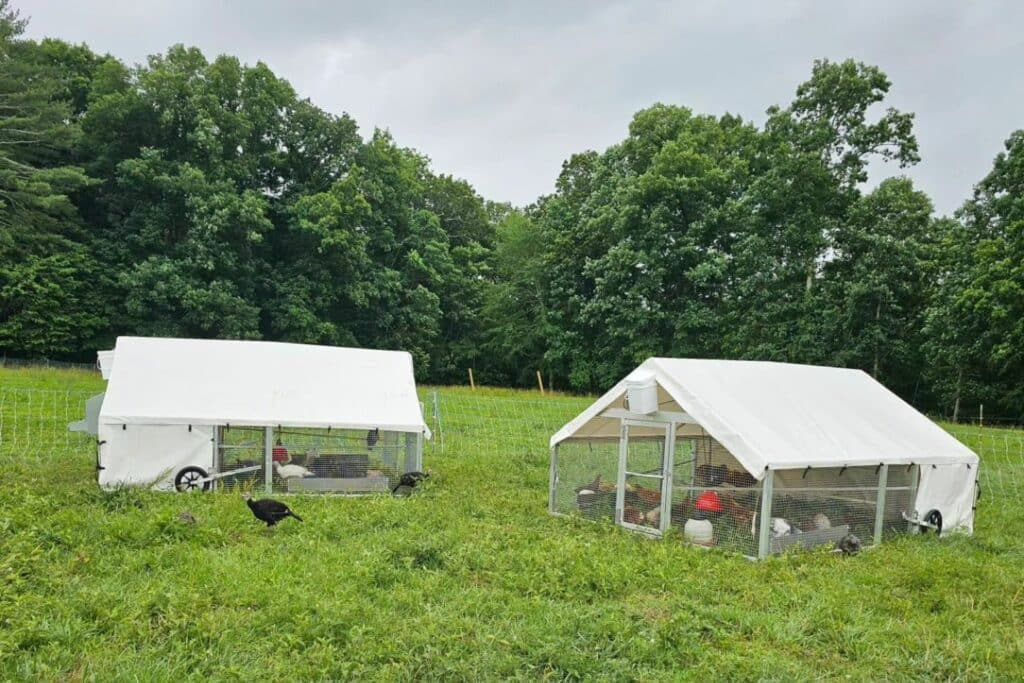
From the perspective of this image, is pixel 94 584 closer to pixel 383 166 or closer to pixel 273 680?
pixel 273 680

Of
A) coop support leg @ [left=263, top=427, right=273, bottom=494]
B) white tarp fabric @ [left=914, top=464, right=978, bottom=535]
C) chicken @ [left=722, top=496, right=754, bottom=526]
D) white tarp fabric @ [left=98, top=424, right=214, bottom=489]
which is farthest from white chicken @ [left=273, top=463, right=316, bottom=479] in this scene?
white tarp fabric @ [left=914, top=464, right=978, bottom=535]

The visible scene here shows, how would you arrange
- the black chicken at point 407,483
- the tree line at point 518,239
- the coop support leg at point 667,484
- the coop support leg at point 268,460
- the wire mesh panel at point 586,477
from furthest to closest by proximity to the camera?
1. the tree line at point 518,239
2. the black chicken at point 407,483
3. the coop support leg at point 268,460
4. the wire mesh panel at point 586,477
5. the coop support leg at point 667,484

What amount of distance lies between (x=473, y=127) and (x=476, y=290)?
1239cm

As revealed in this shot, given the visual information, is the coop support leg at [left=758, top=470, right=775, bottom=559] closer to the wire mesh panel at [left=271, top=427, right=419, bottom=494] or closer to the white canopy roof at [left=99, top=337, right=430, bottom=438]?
the white canopy roof at [left=99, top=337, right=430, bottom=438]

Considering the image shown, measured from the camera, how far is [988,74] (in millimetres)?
11766

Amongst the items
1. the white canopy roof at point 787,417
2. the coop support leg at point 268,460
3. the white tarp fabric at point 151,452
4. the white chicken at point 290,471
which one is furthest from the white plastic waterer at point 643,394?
the white tarp fabric at point 151,452

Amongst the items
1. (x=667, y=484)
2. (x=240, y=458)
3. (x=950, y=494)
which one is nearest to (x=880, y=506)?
(x=950, y=494)

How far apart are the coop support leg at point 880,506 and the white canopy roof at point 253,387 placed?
5372 millimetres

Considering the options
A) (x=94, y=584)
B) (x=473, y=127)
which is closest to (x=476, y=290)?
(x=473, y=127)

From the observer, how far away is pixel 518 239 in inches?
1228

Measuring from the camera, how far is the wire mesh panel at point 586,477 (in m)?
7.52

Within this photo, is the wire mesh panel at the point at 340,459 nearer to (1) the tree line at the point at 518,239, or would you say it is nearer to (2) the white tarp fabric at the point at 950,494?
(2) the white tarp fabric at the point at 950,494

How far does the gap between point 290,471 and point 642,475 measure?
446 centimetres

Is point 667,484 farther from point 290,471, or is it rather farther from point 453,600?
point 290,471
